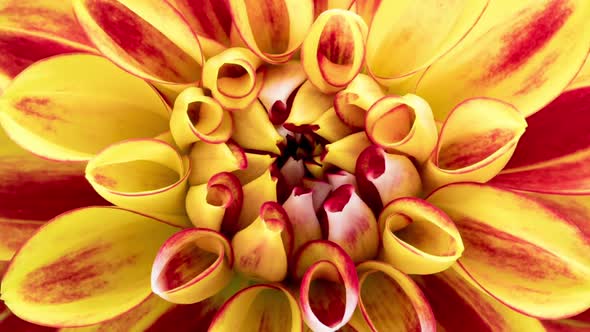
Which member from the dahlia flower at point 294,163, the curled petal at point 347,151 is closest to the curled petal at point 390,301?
the dahlia flower at point 294,163

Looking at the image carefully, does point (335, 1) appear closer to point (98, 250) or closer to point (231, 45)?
point (231, 45)

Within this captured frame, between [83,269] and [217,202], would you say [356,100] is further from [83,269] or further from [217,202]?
[83,269]

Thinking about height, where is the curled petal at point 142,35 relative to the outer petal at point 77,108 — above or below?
above

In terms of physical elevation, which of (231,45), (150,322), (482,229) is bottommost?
(150,322)

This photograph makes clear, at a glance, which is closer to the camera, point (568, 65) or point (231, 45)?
point (568, 65)

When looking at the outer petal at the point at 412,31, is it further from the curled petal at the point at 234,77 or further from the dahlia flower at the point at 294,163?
the curled petal at the point at 234,77

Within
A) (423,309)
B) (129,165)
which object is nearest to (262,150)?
(129,165)
